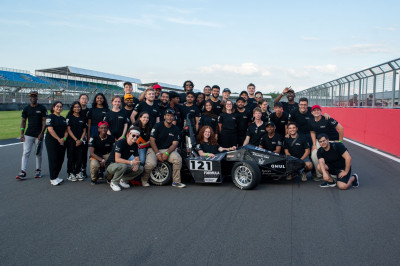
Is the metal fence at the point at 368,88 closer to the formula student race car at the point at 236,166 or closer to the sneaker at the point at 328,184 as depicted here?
the sneaker at the point at 328,184

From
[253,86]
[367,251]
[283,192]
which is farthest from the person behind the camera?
[253,86]

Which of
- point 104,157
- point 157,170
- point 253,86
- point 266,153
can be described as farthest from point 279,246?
point 253,86

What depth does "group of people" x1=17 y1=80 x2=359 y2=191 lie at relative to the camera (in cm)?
712

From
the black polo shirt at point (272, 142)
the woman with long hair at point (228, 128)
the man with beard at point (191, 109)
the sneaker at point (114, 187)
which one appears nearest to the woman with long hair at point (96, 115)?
the sneaker at point (114, 187)

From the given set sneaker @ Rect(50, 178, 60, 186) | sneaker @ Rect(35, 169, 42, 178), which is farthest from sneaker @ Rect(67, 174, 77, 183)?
sneaker @ Rect(35, 169, 42, 178)

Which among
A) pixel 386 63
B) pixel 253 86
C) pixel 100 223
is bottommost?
pixel 100 223

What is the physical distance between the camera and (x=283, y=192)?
6621mm

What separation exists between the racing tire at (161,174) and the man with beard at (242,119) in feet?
Answer: 7.65

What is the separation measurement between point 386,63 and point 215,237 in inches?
439

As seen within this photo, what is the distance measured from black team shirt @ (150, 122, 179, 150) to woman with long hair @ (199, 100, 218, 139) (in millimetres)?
1275

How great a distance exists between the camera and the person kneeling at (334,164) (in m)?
6.85

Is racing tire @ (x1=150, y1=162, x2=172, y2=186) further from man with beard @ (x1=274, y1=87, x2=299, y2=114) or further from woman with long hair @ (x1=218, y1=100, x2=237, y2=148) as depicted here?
man with beard @ (x1=274, y1=87, x2=299, y2=114)

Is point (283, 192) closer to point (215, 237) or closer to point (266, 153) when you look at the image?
point (266, 153)

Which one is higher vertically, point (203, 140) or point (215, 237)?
point (203, 140)
